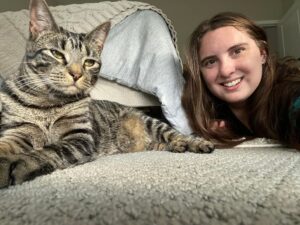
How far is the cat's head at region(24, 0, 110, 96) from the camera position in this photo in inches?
40.1

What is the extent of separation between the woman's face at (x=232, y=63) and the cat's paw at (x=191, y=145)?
0.32 m

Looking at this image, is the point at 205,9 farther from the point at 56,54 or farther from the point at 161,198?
the point at 161,198

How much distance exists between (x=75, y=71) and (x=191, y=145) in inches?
18.4

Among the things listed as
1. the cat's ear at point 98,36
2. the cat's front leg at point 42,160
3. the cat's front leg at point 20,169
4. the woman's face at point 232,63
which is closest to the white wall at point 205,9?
the woman's face at point 232,63

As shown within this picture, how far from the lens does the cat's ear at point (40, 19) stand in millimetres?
1049

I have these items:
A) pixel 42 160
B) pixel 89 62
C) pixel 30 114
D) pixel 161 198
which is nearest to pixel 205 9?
pixel 89 62

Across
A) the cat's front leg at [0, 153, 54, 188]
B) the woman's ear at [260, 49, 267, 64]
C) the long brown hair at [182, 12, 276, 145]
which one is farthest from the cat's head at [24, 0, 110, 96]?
the woman's ear at [260, 49, 267, 64]

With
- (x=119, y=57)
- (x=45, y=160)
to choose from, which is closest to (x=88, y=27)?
(x=119, y=57)

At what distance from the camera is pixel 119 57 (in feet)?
5.03

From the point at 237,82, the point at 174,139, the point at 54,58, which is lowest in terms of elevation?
the point at 174,139

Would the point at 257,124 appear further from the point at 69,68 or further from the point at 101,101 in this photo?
the point at 69,68

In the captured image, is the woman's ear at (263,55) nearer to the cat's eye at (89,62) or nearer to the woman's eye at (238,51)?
the woman's eye at (238,51)

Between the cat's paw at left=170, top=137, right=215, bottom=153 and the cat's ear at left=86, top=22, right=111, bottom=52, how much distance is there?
47 centimetres

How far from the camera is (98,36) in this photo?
4.08ft
